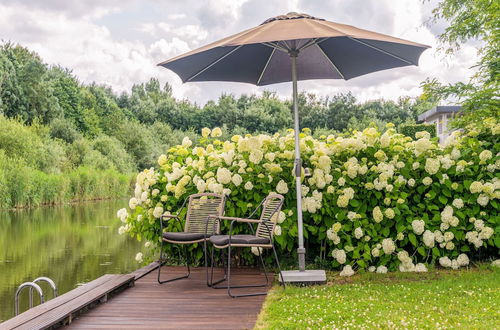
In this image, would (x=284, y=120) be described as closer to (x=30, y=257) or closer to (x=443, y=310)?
(x=30, y=257)

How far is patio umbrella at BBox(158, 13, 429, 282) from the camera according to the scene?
432cm

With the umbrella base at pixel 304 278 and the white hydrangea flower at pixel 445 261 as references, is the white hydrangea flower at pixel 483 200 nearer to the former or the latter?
the white hydrangea flower at pixel 445 261

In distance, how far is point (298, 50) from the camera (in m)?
4.95

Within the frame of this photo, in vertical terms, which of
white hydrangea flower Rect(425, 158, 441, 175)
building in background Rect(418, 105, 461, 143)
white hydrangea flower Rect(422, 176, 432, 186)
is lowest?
white hydrangea flower Rect(422, 176, 432, 186)

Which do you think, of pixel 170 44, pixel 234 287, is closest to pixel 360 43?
pixel 234 287

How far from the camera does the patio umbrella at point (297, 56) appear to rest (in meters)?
4.32

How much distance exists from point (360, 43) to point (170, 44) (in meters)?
47.3

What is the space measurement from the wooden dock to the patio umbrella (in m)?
0.84

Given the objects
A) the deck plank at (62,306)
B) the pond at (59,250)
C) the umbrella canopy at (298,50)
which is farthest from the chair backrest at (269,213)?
the pond at (59,250)

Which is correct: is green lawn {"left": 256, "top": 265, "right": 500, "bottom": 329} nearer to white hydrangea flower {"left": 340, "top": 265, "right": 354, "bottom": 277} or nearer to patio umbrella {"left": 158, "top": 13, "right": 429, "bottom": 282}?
white hydrangea flower {"left": 340, "top": 265, "right": 354, "bottom": 277}

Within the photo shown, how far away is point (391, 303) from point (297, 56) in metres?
2.43

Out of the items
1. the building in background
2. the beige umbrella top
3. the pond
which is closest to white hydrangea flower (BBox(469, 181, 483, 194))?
the beige umbrella top

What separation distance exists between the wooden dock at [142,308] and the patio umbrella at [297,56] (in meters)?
0.84

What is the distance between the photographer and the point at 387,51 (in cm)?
499
